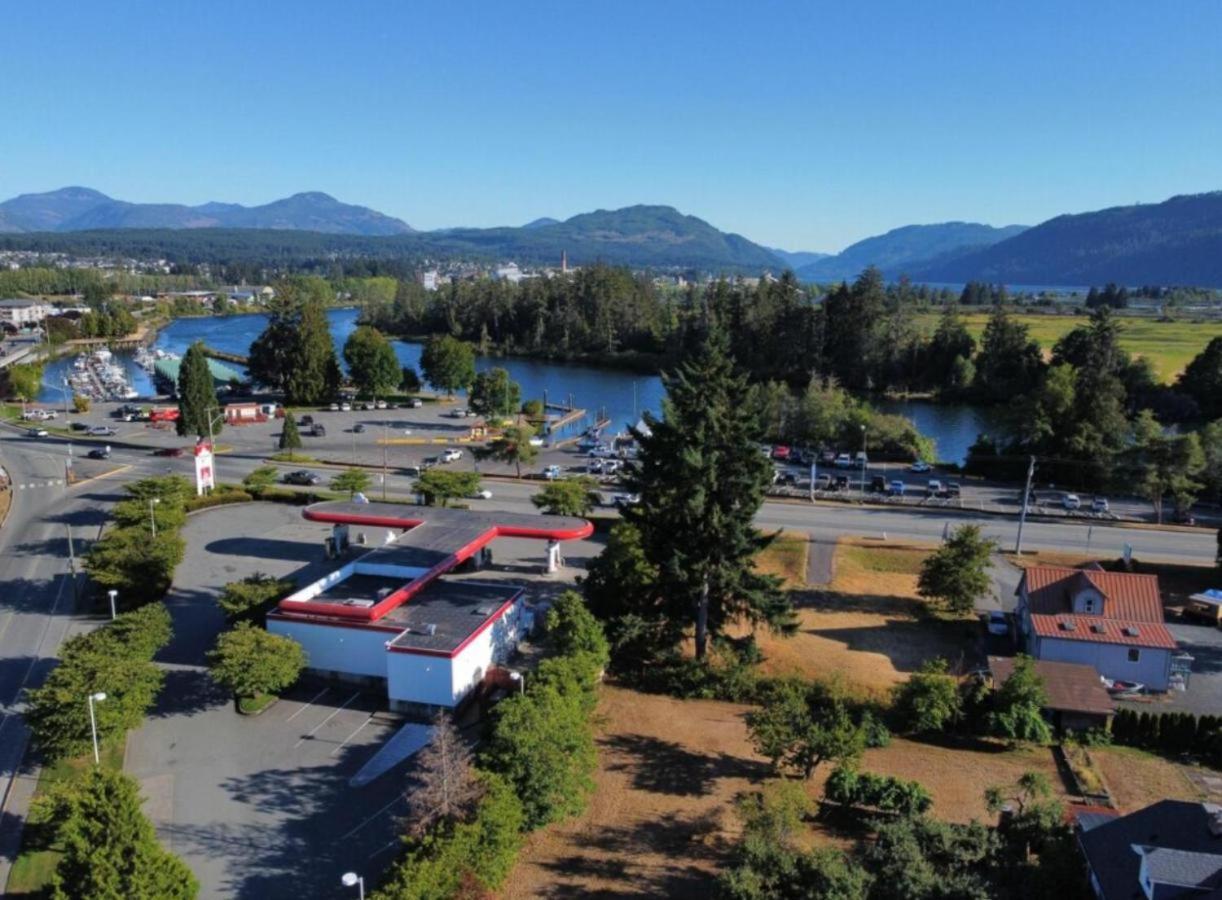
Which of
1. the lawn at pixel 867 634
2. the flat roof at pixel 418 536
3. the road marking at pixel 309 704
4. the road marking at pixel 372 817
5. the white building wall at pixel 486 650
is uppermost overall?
the flat roof at pixel 418 536

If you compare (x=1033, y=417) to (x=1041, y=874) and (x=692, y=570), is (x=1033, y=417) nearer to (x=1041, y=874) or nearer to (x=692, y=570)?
(x=692, y=570)

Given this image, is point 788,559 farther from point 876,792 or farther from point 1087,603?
point 876,792

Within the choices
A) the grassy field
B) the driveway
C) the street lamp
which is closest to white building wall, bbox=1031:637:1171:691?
the driveway

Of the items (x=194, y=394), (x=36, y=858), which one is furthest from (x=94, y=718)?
(x=194, y=394)

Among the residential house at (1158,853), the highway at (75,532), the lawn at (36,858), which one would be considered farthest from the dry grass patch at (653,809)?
the highway at (75,532)

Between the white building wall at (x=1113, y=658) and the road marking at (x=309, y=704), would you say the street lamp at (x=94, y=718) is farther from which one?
the white building wall at (x=1113, y=658)

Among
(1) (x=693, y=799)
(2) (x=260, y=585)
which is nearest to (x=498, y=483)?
(2) (x=260, y=585)

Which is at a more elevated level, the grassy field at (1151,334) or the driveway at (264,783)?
the grassy field at (1151,334)
